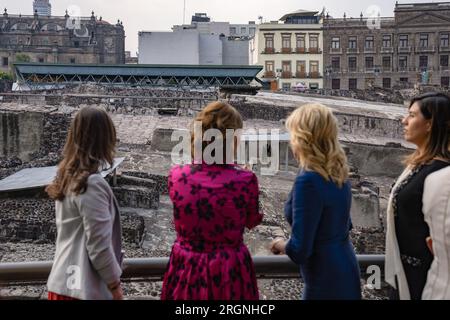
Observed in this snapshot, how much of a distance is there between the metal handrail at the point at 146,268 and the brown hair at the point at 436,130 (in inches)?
32.0

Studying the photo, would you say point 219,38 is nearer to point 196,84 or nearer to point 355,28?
point 355,28

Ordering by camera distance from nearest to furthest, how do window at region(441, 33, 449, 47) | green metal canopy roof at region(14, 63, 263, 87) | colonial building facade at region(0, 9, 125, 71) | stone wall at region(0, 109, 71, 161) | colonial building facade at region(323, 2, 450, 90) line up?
stone wall at region(0, 109, 71, 161) < green metal canopy roof at region(14, 63, 263, 87) < colonial building facade at region(323, 2, 450, 90) < window at region(441, 33, 449, 47) < colonial building facade at region(0, 9, 125, 71)

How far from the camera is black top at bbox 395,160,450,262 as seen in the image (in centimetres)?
292

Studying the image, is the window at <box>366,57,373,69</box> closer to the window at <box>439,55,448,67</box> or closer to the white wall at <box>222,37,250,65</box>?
the window at <box>439,55,448,67</box>

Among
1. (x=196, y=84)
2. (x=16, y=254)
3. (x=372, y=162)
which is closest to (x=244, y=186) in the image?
(x=16, y=254)

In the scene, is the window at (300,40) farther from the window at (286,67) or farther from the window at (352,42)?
the window at (352,42)

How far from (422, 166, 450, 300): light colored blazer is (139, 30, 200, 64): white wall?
43.0 meters

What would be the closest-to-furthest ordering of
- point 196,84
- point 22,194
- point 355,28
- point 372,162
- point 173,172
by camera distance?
point 173,172, point 22,194, point 372,162, point 196,84, point 355,28

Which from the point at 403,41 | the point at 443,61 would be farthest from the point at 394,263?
the point at 443,61

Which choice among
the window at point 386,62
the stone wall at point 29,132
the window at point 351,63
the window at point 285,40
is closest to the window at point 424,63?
the window at point 386,62

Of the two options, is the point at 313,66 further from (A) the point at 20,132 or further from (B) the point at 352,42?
(A) the point at 20,132

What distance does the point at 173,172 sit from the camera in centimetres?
305

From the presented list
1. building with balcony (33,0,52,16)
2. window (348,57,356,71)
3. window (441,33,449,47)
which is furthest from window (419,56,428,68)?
building with balcony (33,0,52,16)

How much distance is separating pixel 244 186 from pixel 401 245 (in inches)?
36.9
